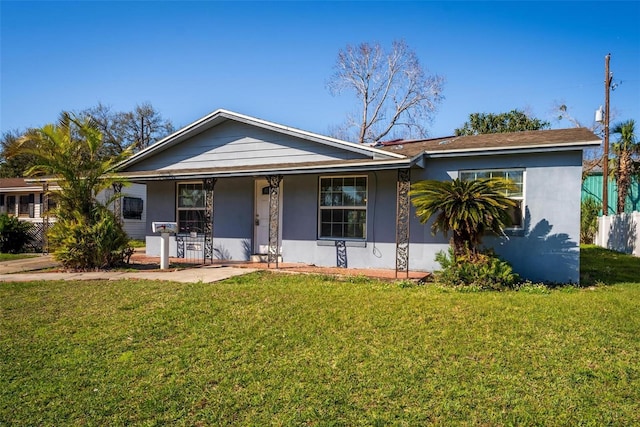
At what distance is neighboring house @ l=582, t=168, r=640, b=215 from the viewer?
21734 millimetres

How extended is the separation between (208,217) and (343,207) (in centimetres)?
379

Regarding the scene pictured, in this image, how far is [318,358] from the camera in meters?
4.53

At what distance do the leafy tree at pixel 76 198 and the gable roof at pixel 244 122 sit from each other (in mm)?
2429

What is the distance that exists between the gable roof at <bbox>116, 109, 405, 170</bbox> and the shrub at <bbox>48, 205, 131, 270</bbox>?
3.19 m

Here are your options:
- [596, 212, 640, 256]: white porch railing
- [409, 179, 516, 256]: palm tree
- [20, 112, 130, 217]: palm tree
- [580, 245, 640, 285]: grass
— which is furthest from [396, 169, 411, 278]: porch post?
[596, 212, 640, 256]: white porch railing

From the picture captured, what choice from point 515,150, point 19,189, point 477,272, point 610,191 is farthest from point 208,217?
point 610,191

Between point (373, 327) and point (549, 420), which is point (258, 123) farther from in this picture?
point (549, 420)

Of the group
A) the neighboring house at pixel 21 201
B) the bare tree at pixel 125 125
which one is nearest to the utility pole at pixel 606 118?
the neighboring house at pixel 21 201

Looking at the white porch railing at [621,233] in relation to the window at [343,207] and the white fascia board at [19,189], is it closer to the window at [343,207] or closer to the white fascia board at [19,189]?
the window at [343,207]

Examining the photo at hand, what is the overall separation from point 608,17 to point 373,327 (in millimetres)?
14475

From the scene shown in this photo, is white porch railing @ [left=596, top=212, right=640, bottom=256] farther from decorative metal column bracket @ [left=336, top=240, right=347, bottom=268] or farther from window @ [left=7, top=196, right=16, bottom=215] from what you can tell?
window @ [left=7, top=196, right=16, bottom=215]

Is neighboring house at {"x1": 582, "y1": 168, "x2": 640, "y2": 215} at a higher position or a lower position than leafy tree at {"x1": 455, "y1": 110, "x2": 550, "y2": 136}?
lower

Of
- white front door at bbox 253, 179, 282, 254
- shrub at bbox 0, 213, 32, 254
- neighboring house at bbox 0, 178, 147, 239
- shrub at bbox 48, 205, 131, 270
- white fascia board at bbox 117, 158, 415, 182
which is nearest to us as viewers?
white fascia board at bbox 117, 158, 415, 182

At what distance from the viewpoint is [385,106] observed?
31.6 metres
